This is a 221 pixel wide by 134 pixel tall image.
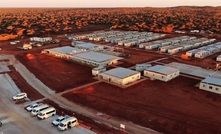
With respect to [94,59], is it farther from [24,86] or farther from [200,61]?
[200,61]

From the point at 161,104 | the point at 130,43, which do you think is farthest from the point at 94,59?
the point at 130,43

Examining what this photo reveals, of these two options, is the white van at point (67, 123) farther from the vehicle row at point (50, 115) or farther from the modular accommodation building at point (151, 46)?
the modular accommodation building at point (151, 46)

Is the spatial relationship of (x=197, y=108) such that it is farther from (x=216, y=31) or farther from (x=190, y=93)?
(x=216, y=31)

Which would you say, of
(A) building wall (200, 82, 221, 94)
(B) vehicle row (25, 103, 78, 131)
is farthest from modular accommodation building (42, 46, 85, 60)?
(A) building wall (200, 82, 221, 94)

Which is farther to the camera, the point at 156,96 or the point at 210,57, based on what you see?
the point at 210,57

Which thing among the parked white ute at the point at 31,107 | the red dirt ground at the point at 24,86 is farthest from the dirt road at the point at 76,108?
the parked white ute at the point at 31,107

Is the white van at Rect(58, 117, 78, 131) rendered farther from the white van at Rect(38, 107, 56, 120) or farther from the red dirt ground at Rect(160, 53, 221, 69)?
the red dirt ground at Rect(160, 53, 221, 69)

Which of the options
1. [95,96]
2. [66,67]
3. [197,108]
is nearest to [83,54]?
[66,67]
